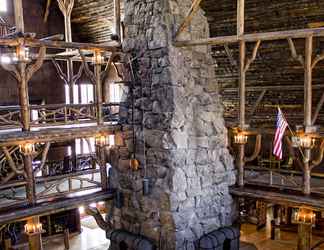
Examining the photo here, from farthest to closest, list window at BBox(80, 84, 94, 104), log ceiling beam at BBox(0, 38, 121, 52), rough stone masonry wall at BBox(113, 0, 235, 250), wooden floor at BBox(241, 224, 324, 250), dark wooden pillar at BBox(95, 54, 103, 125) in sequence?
window at BBox(80, 84, 94, 104) < wooden floor at BBox(241, 224, 324, 250) < dark wooden pillar at BBox(95, 54, 103, 125) < rough stone masonry wall at BBox(113, 0, 235, 250) < log ceiling beam at BBox(0, 38, 121, 52)

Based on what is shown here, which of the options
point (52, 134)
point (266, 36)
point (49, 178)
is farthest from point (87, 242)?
point (266, 36)

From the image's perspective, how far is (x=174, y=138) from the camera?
932cm

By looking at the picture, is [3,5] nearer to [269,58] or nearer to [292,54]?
[269,58]

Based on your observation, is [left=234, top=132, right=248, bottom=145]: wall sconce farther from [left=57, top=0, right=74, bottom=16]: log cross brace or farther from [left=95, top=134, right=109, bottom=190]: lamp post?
[left=57, top=0, right=74, bottom=16]: log cross brace

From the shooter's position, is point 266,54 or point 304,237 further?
point 266,54

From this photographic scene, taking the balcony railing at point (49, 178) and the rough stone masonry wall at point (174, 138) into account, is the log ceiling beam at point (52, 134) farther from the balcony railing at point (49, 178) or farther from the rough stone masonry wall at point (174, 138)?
the rough stone masonry wall at point (174, 138)

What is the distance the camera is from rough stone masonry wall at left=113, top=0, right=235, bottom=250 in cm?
935

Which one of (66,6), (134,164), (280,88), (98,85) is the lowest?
(134,164)

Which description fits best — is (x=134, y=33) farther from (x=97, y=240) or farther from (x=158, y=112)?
(x=97, y=240)

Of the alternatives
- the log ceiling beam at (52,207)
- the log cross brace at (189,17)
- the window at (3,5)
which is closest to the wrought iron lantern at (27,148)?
the log ceiling beam at (52,207)

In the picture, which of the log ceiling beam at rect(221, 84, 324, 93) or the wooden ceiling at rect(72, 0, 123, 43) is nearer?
the log ceiling beam at rect(221, 84, 324, 93)

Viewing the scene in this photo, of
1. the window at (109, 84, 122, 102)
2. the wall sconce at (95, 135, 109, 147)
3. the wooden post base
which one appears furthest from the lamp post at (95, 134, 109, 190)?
the window at (109, 84, 122, 102)

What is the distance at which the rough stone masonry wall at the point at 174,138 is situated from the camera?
935 centimetres

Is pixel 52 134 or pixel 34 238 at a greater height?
pixel 52 134
